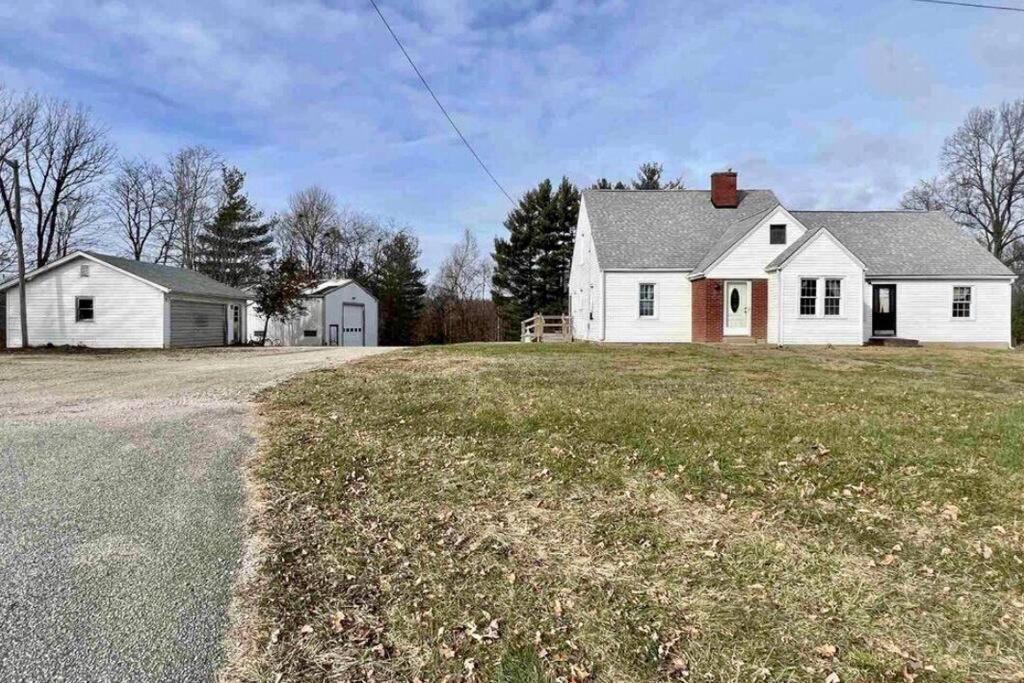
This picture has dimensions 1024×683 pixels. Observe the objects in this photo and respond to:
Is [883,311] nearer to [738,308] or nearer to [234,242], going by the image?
[738,308]

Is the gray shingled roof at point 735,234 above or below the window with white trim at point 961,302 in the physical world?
above

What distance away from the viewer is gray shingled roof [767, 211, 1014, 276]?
773 inches

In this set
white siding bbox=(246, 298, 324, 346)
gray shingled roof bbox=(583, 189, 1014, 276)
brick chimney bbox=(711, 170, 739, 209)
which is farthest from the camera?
white siding bbox=(246, 298, 324, 346)

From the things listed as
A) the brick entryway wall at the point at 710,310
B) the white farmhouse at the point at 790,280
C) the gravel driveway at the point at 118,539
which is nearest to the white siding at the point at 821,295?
A: the white farmhouse at the point at 790,280

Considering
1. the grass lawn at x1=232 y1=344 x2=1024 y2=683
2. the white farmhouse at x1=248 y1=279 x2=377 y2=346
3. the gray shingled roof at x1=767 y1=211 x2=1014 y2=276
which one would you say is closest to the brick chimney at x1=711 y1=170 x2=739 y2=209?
the gray shingled roof at x1=767 y1=211 x2=1014 y2=276

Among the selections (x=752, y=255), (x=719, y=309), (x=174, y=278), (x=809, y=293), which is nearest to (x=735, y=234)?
(x=752, y=255)

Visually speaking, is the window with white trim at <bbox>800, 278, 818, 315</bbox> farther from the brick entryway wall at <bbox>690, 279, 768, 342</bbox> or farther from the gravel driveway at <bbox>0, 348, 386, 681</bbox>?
the gravel driveway at <bbox>0, 348, 386, 681</bbox>

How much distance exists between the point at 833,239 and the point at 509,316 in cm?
2449

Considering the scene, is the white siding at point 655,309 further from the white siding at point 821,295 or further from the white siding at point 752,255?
the white siding at point 821,295

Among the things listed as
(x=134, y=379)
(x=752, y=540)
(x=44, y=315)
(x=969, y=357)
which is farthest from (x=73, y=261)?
(x=969, y=357)

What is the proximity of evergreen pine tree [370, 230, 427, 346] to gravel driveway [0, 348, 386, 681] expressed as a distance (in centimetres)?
3318

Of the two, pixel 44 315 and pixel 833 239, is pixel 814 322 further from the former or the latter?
pixel 44 315

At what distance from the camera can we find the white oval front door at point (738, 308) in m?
19.0

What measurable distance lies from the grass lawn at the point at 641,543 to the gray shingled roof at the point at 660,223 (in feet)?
45.1
